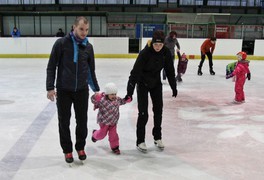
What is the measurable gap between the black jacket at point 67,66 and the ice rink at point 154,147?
73 cm

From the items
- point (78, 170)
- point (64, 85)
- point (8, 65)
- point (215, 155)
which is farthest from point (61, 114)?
point (8, 65)

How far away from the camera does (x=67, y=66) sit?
267cm

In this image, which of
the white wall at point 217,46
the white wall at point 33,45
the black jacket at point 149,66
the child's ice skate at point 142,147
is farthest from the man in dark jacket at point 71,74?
the white wall at point 217,46

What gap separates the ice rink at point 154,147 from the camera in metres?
2.80

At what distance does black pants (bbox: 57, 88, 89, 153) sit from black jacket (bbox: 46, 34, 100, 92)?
2.5 inches

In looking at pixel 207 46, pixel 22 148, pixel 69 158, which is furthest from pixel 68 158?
pixel 207 46

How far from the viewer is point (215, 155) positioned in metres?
3.25

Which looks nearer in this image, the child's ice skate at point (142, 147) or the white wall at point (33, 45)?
the child's ice skate at point (142, 147)

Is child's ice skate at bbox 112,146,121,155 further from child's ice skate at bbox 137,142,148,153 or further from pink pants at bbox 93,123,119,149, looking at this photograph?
child's ice skate at bbox 137,142,148,153

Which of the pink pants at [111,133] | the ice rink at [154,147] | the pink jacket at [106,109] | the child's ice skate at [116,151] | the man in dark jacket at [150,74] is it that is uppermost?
the man in dark jacket at [150,74]

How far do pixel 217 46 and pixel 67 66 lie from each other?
11.6 m

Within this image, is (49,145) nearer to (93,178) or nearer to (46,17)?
(93,178)

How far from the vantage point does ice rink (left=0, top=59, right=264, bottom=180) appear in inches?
110

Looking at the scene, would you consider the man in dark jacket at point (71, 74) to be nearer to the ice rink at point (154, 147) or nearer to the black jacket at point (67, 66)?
the black jacket at point (67, 66)
